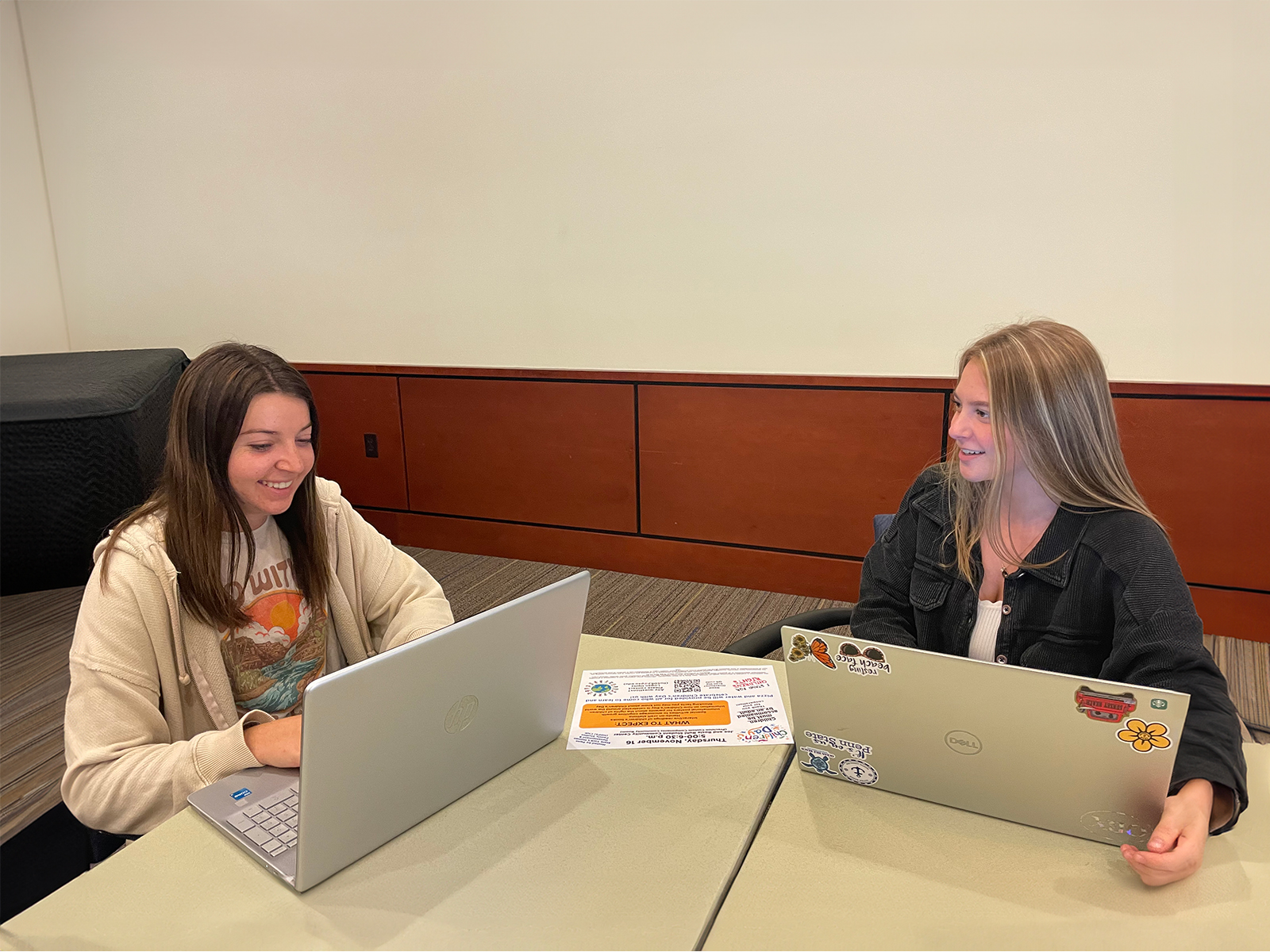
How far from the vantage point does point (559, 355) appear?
3693 mm

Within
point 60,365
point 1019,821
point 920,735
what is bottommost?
point 1019,821

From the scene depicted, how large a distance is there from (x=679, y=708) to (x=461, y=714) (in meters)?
0.41

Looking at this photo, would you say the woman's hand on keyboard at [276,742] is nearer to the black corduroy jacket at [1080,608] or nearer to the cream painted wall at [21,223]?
the black corduroy jacket at [1080,608]

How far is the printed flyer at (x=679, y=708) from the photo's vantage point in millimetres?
1265

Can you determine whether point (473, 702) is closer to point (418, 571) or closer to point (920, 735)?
point (920, 735)

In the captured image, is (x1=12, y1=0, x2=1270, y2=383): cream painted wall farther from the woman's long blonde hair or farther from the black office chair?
the woman's long blonde hair

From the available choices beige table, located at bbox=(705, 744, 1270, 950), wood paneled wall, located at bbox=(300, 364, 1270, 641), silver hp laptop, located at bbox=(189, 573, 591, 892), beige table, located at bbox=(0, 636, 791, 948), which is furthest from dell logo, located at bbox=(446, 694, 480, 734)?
wood paneled wall, located at bbox=(300, 364, 1270, 641)

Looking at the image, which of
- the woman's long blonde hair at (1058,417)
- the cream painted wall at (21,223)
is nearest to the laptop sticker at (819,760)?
the woman's long blonde hair at (1058,417)

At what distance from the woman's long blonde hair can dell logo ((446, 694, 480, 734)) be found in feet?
3.03

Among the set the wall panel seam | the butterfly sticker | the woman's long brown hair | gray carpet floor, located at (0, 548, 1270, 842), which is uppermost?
the woman's long brown hair

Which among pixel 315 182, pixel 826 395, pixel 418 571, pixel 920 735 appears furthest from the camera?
pixel 315 182

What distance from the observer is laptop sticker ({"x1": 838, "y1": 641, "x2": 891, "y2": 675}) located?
3.33ft

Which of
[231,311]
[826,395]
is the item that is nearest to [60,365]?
[826,395]

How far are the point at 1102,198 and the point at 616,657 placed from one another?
2.33 m
